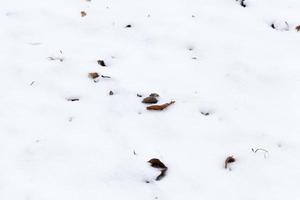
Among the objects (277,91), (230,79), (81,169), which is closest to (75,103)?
(81,169)

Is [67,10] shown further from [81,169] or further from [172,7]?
[81,169]

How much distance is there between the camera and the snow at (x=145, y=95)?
3119mm

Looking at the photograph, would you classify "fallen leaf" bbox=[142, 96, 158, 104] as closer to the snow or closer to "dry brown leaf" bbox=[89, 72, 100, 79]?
the snow

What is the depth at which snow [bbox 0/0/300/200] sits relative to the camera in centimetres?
312

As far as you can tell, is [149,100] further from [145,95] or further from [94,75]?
Answer: [94,75]

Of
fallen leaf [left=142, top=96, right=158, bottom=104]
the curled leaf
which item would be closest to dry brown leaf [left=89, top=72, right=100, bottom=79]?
fallen leaf [left=142, top=96, right=158, bottom=104]

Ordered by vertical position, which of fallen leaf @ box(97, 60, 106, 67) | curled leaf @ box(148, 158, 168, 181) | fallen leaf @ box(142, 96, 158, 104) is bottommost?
curled leaf @ box(148, 158, 168, 181)

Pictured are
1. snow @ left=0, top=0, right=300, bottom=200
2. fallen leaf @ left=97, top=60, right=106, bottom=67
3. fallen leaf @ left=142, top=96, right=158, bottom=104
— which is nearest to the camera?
snow @ left=0, top=0, right=300, bottom=200

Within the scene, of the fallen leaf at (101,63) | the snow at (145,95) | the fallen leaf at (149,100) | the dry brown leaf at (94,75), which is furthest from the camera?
the fallen leaf at (101,63)

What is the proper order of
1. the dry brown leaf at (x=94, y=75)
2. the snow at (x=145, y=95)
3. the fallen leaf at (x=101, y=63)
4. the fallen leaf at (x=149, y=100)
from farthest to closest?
the fallen leaf at (x=101, y=63)
the dry brown leaf at (x=94, y=75)
the fallen leaf at (x=149, y=100)
the snow at (x=145, y=95)

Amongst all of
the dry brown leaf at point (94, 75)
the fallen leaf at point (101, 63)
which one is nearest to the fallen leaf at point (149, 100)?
the dry brown leaf at point (94, 75)

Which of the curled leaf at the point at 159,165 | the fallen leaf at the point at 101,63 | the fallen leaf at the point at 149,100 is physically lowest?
the curled leaf at the point at 159,165

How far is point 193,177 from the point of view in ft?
10.3

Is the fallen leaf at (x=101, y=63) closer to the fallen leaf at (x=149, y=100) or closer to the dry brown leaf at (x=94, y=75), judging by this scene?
the dry brown leaf at (x=94, y=75)
